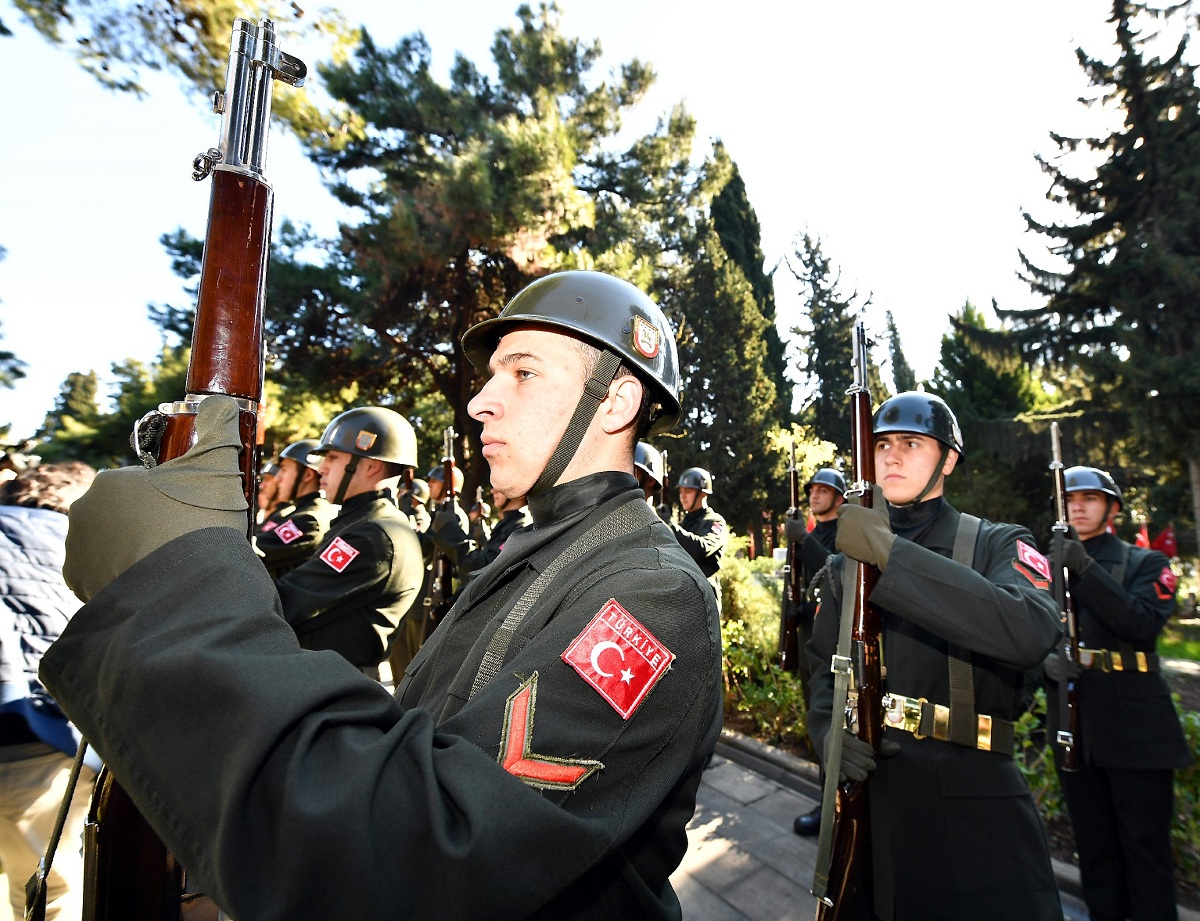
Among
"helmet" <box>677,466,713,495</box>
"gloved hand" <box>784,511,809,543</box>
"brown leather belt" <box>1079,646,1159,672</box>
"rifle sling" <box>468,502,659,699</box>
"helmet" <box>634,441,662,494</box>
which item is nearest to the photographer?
"rifle sling" <box>468,502,659,699</box>

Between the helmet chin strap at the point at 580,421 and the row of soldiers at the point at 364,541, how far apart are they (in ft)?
1.75

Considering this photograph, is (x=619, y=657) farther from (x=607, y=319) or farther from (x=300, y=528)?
(x=300, y=528)

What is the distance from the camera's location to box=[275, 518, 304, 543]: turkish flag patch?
4744 mm

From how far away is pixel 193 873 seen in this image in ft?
2.50

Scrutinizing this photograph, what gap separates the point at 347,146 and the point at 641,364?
17.5 meters

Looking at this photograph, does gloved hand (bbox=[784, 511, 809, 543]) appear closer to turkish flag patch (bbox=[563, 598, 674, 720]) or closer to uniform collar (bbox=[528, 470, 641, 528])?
uniform collar (bbox=[528, 470, 641, 528])

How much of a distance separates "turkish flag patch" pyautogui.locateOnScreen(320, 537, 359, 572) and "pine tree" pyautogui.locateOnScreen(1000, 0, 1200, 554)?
19770mm

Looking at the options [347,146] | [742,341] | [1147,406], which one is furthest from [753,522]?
[347,146]

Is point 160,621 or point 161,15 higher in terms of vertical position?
point 161,15

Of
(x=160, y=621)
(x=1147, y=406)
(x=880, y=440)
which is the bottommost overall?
(x=160, y=621)

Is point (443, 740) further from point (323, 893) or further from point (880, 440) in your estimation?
point (880, 440)

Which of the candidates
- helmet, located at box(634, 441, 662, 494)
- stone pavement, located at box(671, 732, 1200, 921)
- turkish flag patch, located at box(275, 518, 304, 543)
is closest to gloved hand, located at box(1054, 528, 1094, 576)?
stone pavement, located at box(671, 732, 1200, 921)

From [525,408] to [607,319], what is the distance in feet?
1.19

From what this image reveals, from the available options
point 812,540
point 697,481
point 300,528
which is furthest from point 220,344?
point 697,481
